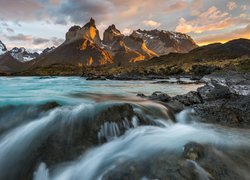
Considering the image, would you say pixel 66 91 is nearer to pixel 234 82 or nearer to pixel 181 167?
pixel 234 82

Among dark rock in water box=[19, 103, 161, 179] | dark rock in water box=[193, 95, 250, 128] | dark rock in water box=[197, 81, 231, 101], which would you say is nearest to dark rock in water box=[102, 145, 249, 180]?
dark rock in water box=[19, 103, 161, 179]

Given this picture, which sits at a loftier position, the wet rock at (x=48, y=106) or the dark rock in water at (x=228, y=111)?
the wet rock at (x=48, y=106)

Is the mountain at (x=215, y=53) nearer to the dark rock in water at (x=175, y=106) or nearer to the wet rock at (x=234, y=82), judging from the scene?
the wet rock at (x=234, y=82)

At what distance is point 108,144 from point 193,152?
13.3ft

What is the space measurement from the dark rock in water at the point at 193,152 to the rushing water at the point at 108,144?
228 millimetres

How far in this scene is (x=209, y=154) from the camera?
29.7 ft

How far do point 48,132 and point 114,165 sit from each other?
157 inches

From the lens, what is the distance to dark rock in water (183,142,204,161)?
855 centimetres

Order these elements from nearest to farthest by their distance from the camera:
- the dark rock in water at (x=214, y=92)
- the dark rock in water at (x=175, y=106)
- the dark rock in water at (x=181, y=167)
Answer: the dark rock in water at (x=181, y=167) < the dark rock in water at (x=175, y=106) < the dark rock in water at (x=214, y=92)

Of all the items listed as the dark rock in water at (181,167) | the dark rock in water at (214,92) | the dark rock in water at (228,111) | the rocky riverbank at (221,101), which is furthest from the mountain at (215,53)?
the dark rock in water at (181,167)

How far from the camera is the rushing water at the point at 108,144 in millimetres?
8188

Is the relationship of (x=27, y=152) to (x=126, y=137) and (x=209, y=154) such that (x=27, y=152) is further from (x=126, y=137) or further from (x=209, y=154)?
(x=209, y=154)

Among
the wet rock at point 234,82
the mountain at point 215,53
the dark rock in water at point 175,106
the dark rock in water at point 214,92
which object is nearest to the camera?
the dark rock in water at point 175,106

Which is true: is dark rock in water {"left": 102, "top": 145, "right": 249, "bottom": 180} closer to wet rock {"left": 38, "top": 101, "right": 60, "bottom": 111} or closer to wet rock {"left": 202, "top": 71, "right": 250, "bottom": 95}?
wet rock {"left": 38, "top": 101, "right": 60, "bottom": 111}
